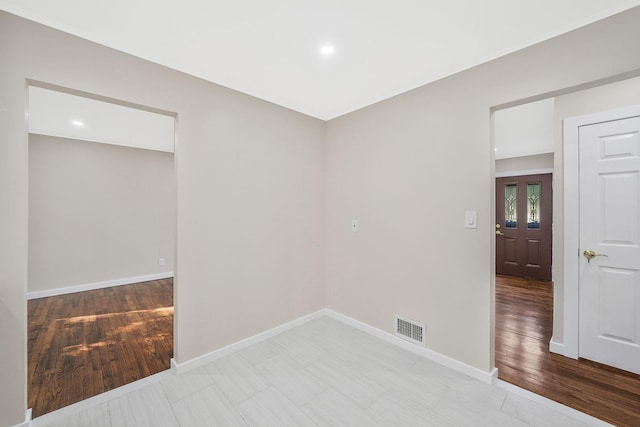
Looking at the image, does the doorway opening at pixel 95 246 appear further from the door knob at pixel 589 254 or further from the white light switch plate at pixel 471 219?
the door knob at pixel 589 254

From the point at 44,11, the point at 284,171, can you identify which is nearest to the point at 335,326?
the point at 284,171

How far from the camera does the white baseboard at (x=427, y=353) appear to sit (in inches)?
82.6

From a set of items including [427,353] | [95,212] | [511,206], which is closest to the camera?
[427,353]

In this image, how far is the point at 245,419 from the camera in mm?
1735

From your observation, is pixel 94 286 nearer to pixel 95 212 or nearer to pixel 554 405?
pixel 95 212

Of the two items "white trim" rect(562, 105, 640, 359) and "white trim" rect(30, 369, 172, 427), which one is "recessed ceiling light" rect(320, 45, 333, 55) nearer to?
"white trim" rect(562, 105, 640, 359)

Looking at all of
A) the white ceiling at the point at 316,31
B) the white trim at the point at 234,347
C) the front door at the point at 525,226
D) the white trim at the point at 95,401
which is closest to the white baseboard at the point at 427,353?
the white trim at the point at 234,347

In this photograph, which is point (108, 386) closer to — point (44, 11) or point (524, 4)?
point (44, 11)

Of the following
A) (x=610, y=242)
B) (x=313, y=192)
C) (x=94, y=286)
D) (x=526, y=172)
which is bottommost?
(x=94, y=286)

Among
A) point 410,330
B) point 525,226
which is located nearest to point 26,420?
point 410,330

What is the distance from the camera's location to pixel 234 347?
255 cm

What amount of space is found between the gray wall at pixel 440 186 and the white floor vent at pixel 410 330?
6 cm

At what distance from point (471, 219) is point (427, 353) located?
1277 millimetres

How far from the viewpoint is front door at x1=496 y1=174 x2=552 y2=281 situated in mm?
5246
